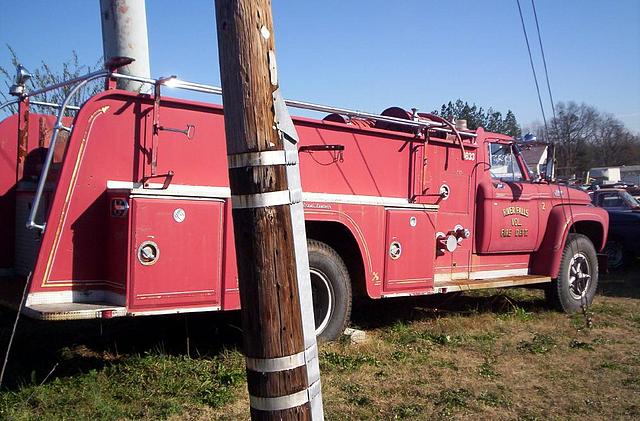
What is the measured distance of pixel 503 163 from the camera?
841 cm

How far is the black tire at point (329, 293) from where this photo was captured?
19.4 ft

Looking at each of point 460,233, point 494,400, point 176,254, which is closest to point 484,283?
point 460,233

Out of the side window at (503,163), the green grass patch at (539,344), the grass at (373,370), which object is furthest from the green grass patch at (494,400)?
the side window at (503,163)

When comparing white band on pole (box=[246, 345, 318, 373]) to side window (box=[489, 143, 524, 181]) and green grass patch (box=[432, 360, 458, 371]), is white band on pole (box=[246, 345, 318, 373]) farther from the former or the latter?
side window (box=[489, 143, 524, 181])

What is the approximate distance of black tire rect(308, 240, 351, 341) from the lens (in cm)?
591

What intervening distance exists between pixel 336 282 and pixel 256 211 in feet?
11.7

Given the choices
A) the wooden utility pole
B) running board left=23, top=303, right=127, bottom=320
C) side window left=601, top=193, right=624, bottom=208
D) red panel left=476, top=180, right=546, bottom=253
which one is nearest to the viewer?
the wooden utility pole

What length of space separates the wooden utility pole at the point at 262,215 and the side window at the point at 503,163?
5.84 meters

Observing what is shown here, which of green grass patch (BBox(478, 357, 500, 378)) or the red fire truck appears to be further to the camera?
green grass patch (BBox(478, 357, 500, 378))

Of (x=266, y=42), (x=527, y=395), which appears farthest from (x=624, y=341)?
(x=266, y=42)

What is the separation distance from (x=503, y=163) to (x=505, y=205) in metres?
0.82

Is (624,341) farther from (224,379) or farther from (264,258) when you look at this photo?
(264,258)

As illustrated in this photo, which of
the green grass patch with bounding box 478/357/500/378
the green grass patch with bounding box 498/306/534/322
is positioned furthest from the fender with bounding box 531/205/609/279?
the green grass patch with bounding box 478/357/500/378

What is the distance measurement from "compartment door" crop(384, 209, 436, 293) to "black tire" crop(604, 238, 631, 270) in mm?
9099
